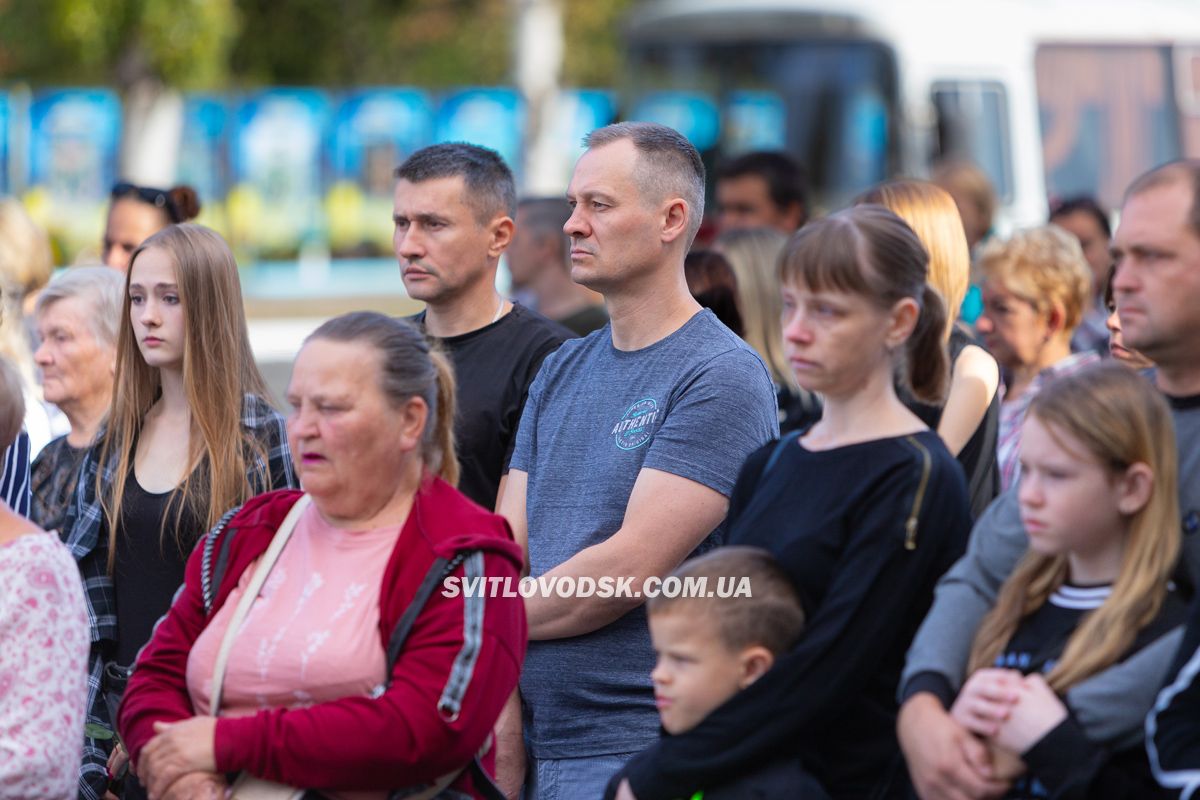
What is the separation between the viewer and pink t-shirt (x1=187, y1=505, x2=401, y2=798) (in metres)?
3.56

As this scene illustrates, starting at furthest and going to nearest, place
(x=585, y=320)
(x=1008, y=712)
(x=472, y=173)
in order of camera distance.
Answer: (x=585, y=320) < (x=472, y=173) < (x=1008, y=712)

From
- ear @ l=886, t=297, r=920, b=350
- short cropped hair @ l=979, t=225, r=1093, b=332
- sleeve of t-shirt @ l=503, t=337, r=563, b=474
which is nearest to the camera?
ear @ l=886, t=297, r=920, b=350

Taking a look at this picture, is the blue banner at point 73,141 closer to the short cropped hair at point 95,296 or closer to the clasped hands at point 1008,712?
the short cropped hair at point 95,296

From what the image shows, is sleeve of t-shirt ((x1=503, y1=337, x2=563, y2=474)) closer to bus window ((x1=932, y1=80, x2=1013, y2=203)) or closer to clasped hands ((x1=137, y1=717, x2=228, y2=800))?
clasped hands ((x1=137, y1=717, x2=228, y2=800))

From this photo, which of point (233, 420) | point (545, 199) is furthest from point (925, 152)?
point (233, 420)

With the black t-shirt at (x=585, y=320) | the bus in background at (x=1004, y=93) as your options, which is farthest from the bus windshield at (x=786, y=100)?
the black t-shirt at (x=585, y=320)

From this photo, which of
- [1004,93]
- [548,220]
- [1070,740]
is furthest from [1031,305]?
[1004,93]

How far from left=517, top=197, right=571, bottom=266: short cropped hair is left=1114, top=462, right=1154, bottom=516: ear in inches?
207

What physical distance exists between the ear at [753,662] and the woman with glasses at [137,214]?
15.8 feet

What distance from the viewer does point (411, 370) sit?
12.4 feet

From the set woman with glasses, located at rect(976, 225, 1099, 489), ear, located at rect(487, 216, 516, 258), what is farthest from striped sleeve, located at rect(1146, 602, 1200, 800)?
woman with glasses, located at rect(976, 225, 1099, 489)

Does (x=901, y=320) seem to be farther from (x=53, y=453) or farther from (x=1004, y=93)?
(x=1004, y=93)

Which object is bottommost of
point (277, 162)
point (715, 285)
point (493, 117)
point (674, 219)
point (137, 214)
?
point (715, 285)

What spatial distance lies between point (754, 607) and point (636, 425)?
100 cm
